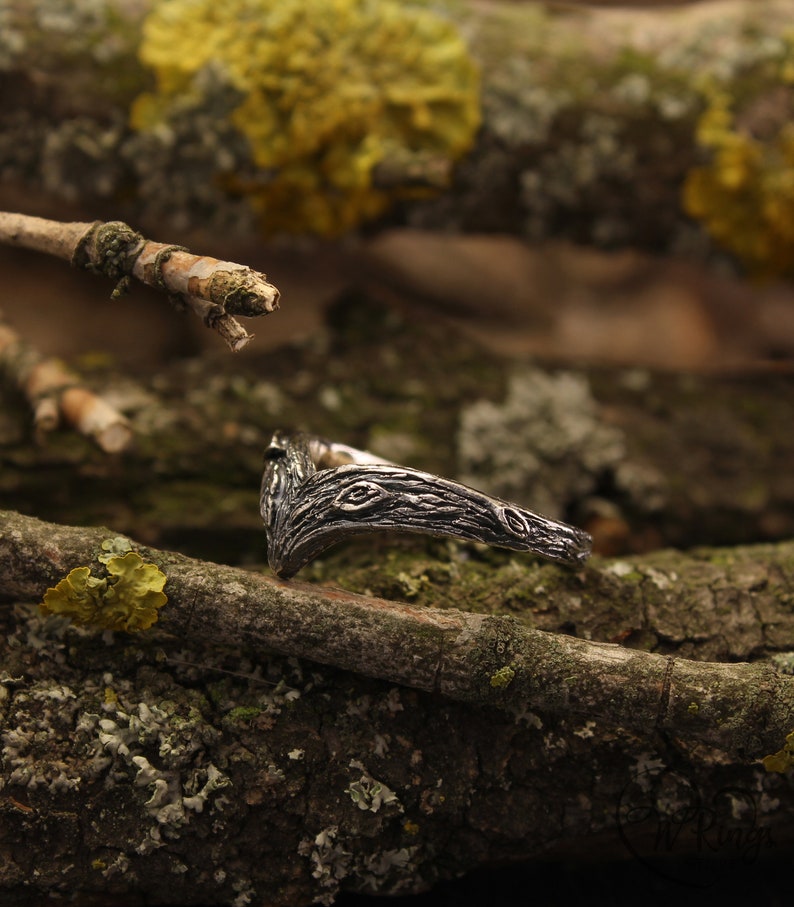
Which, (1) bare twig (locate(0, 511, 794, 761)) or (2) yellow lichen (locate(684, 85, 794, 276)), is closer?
(1) bare twig (locate(0, 511, 794, 761))

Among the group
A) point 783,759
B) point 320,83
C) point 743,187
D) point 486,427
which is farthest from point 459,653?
point 743,187

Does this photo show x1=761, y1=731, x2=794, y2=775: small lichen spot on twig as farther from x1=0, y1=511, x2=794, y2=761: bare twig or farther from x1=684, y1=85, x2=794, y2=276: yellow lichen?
x1=684, y1=85, x2=794, y2=276: yellow lichen

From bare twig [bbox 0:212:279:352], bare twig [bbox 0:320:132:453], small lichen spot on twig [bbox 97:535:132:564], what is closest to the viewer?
bare twig [bbox 0:212:279:352]

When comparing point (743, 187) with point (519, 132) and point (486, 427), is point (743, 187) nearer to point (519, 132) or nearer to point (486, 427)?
point (519, 132)

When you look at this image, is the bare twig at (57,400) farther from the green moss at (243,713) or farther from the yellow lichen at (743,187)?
the yellow lichen at (743,187)

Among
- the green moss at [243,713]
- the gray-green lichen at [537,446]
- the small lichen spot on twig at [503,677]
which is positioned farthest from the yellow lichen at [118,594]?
the gray-green lichen at [537,446]

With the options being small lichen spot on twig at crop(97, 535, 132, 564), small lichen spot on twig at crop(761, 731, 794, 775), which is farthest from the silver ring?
small lichen spot on twig at crop(761, 731, 794, 775)

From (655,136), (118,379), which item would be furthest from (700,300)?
(118,379)
